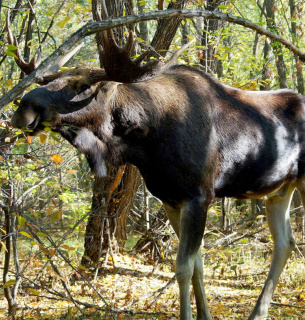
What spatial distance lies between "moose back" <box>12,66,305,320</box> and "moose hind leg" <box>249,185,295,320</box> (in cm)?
17

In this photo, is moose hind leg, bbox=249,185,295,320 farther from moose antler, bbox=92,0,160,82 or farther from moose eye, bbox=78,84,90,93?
moose eye, bbox=78,84,90,93

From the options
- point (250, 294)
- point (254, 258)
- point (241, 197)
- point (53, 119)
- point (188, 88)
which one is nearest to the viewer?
point (53, 119)

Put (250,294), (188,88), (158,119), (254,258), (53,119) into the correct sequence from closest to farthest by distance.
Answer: (53,119)
(158,119)
(188,88)
(250,294)
(254,258)

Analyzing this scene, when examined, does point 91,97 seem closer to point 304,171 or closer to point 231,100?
point 231,100

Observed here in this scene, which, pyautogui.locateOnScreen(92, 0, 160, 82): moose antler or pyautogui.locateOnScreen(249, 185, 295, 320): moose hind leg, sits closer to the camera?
pyautogui.locateOnScreen(92, 0, 160, 82): moose antler

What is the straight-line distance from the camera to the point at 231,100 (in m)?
5.13

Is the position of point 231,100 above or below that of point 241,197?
above

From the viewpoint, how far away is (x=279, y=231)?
18.9 ft

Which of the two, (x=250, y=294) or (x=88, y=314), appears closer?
(x=88, y=314)

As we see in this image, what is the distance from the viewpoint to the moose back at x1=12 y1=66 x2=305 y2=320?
4301 millimetres

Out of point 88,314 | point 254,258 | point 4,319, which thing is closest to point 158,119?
point 88,314

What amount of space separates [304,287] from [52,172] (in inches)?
157

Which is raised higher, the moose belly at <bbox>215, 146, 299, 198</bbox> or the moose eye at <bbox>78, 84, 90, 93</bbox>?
the moose eye at <bbox>78, 84, 90, 93</bbox>

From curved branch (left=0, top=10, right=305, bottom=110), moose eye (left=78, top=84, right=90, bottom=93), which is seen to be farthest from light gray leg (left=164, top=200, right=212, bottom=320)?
curved branch (left=0, top=10, right=305, bottom=110)
